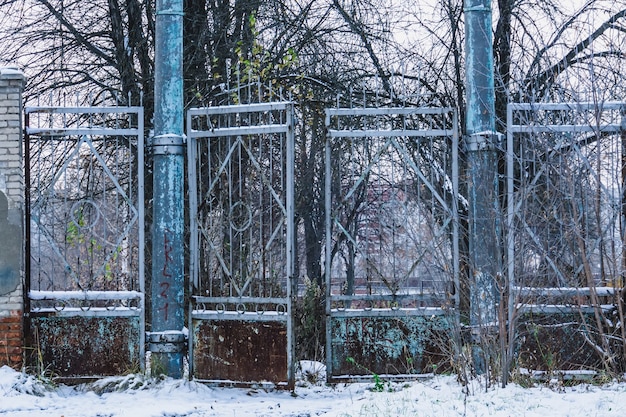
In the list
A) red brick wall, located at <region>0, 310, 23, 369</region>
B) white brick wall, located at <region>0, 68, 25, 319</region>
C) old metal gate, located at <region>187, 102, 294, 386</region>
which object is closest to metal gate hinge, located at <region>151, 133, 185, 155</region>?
old metal gate, located at <region>187, 102, 294, 386</region>

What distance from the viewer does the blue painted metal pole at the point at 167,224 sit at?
7242mm

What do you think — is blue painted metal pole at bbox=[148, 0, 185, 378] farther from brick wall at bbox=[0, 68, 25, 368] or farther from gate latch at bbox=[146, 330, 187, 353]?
brick wall at bbox=[0, 68, 25, 368]

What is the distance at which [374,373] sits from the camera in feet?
23.9

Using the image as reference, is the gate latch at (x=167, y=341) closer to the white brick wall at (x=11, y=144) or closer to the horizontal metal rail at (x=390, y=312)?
the horizontal metal rail at (x=390, y=312)

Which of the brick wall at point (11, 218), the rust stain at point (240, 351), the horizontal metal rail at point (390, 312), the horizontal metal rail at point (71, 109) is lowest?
the rust stain at point (240, 351)

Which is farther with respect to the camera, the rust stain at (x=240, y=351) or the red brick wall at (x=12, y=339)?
the rust stain at (x=240, y=351)

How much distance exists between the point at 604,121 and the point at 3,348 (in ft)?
18.2

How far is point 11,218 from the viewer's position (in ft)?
23.3

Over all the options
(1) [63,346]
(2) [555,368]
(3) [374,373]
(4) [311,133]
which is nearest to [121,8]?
(4) [311,133]

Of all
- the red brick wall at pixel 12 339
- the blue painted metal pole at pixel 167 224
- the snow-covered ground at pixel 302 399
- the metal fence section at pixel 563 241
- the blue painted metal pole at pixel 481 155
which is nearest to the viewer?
the snow-covered ground at pixel 302 399

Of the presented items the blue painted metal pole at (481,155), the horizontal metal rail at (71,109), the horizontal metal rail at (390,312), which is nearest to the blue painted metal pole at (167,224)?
the horizontal metal rail at (71,109)

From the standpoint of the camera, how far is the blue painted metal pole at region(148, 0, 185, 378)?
7.24 metres

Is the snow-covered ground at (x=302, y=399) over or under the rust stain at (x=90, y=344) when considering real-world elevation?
under

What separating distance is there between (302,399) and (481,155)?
2612mm
